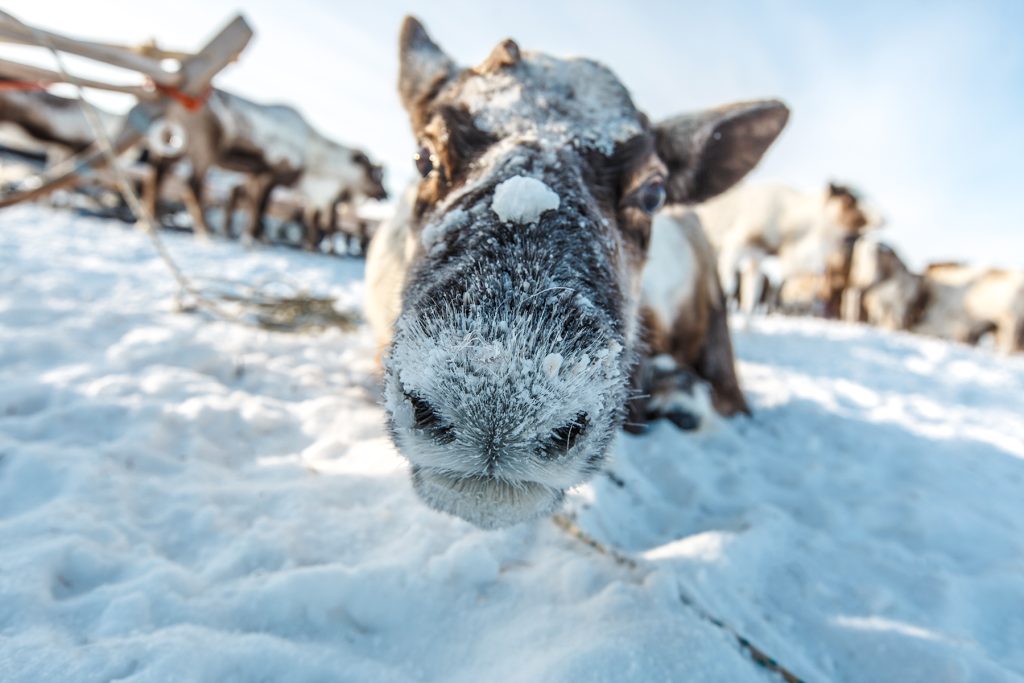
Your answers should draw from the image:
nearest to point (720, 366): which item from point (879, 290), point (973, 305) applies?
point (879, 290)

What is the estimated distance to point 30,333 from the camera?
3.03 m

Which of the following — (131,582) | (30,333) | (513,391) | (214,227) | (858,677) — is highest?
(214,227)

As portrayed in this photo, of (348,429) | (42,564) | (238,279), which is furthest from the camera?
(238,279)

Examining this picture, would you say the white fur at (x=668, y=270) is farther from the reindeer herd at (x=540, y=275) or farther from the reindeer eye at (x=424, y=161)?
the reindeer eye at (x=424, y=161)

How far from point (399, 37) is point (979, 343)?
2458 cm

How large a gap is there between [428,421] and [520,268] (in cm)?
48

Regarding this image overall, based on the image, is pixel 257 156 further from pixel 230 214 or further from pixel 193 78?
pixel 193 78

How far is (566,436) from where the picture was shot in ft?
3.56

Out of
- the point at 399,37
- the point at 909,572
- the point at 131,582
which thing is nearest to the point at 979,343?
the point at 909,572

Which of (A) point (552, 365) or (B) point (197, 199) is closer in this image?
(A) point (552, 365)

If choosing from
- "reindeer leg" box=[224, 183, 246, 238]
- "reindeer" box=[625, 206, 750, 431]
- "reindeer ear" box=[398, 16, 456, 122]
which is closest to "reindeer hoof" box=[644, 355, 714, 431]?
"reindeer" box=[625, 206, 750, 431]

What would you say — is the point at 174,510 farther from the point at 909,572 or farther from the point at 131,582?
the point at 909,572

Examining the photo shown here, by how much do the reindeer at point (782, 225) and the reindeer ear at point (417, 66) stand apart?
12.3 m

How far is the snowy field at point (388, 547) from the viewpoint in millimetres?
1268
